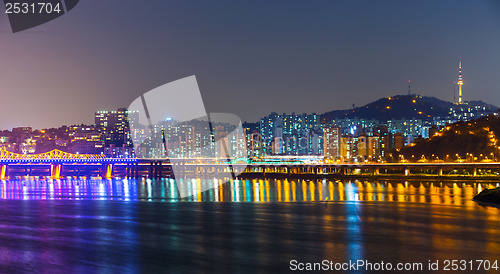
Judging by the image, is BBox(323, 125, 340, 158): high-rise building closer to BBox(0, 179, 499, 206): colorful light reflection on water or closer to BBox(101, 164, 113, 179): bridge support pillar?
BBox(101, 164, 113, 179): bridge support pillar

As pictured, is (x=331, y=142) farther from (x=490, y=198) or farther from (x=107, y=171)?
(x=490, y=198)

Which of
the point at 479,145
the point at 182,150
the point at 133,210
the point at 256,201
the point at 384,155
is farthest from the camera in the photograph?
the point at 182,150

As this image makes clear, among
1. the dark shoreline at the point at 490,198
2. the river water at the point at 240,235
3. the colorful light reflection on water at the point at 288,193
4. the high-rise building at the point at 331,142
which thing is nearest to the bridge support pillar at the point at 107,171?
the colorful light reflection on water at the point at 288,193

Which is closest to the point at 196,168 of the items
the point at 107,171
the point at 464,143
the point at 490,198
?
the point at 107,171

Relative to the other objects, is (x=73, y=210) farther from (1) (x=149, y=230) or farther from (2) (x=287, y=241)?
(2) (x=287, y=241)

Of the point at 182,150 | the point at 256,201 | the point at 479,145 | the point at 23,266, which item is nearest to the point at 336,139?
the point at 182,150

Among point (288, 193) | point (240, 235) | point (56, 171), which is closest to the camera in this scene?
point (240, 235)

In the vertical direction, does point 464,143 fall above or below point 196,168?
above
